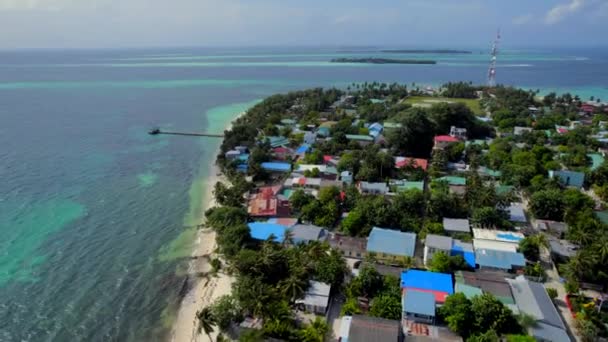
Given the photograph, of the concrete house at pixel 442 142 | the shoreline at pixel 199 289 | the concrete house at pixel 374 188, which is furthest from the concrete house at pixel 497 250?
the concrete house at pixel 442 142

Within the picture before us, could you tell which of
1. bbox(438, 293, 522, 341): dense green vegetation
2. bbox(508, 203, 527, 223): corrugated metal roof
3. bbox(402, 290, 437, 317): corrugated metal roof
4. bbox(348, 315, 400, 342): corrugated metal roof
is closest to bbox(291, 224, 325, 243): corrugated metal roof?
bbox(402, 290, 437, 317): corrugated metal roof

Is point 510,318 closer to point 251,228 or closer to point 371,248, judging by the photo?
point 371,248

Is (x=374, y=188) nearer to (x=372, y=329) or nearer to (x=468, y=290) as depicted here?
(x=468, y=290)

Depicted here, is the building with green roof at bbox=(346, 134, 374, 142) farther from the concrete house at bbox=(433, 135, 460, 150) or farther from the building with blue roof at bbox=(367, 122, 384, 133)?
the concrete house at bbox=(433, 135, 460, 150)

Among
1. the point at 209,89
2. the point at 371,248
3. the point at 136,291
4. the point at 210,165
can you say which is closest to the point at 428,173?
the point at 371,248

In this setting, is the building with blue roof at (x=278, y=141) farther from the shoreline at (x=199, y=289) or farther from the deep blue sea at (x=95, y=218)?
the shoreline at (x=199, y=289)

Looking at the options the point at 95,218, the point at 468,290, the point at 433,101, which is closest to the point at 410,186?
the point at 468,290
